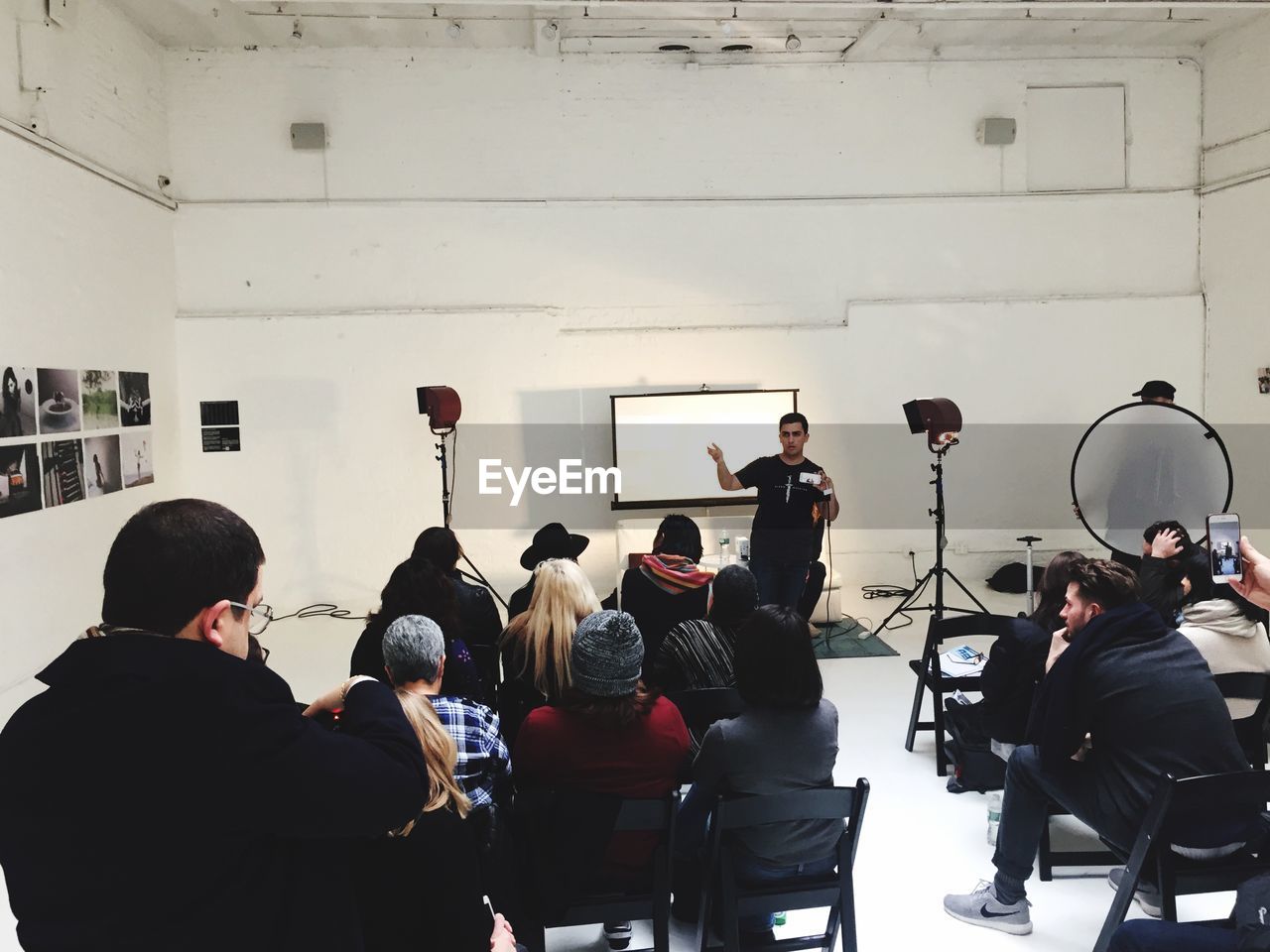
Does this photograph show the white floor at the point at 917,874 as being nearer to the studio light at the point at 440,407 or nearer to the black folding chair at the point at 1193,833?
the black folding chair at the point at 1193,833

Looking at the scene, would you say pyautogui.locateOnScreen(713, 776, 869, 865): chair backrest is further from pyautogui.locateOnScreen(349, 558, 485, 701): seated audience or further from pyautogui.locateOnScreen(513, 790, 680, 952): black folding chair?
pyautogui.locateOnScreen(349, 558, 485, 701): seated audience

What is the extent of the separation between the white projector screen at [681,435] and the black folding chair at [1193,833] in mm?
5091

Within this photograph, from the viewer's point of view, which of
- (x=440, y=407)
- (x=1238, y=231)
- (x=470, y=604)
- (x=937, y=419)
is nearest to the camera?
(x=470, y=604)

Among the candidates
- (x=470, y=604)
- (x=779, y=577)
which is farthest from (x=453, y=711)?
(x=779, y=577)

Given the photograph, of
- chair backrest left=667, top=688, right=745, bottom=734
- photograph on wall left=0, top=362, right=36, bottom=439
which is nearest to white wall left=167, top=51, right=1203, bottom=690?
photograph on wall left=0, top=362, right=36, bottom=439

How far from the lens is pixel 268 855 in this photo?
126 cm

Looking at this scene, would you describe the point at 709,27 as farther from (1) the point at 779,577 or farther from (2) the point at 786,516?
(1) the point at 779,577

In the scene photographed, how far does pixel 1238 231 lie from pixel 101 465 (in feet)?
27.6

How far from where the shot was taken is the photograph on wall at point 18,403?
5.18m

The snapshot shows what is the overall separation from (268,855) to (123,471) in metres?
6.11

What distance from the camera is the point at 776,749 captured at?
2.56 m

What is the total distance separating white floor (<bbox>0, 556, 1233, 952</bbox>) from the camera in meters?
A: 2.98

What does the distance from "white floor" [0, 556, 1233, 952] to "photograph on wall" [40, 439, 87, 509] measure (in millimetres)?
2892

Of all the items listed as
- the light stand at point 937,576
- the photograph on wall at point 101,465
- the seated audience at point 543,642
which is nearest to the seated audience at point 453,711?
the seated audience at point 543,642
